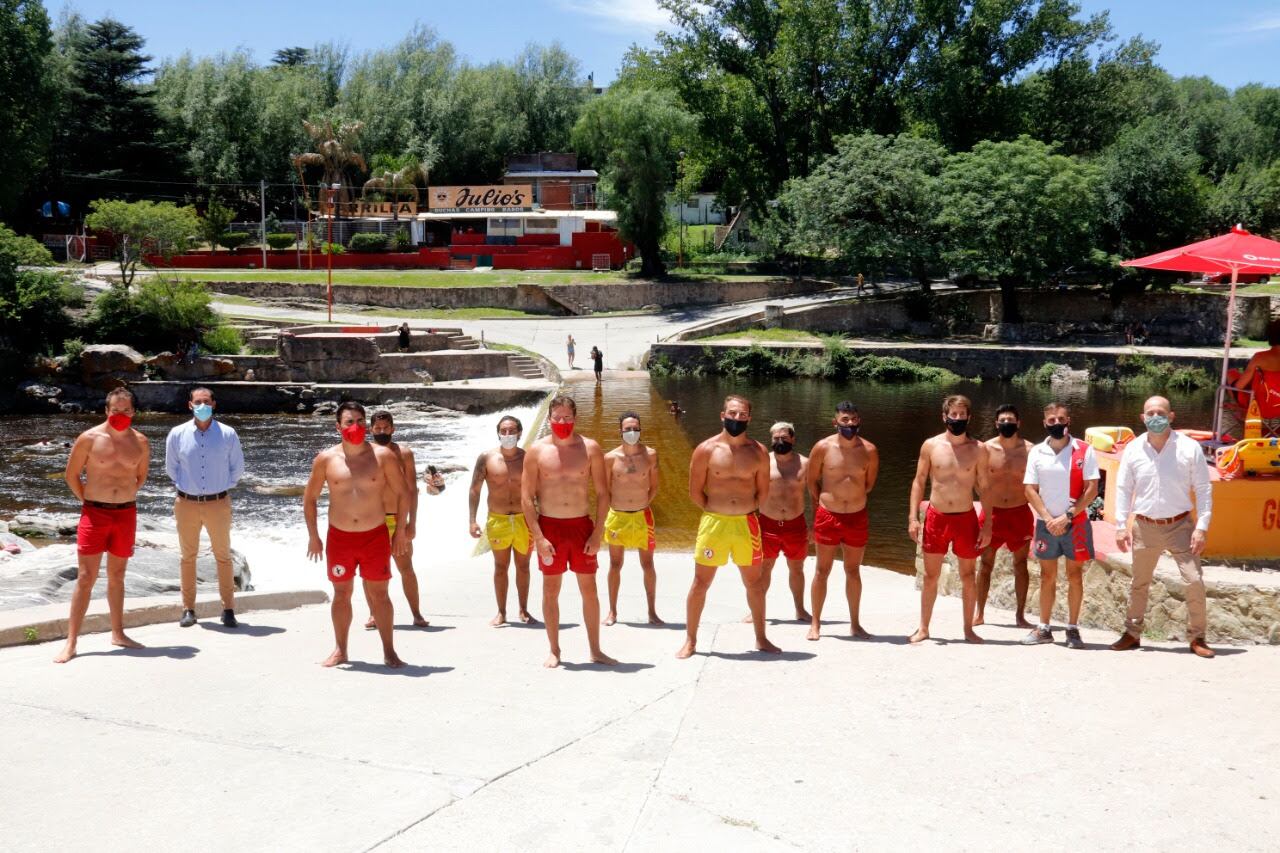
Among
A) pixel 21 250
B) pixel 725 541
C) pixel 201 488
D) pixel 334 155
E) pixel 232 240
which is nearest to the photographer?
pixel 725 541

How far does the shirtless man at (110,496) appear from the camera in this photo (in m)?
8.38

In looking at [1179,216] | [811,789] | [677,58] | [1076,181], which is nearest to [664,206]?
[677,58]

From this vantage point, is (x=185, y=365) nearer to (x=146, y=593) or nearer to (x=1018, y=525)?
(x=146, y=593)

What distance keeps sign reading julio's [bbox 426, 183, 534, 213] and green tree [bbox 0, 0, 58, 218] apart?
18.4 metres

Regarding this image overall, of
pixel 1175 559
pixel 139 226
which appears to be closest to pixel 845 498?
pixel 1175 559

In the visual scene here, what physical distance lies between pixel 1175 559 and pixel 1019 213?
39.7 m

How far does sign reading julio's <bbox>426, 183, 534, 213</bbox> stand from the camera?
59.9 meters

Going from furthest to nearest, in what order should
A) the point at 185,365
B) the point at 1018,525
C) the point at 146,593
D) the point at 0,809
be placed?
the point at 185,365 < the point at 146,593 < the point at 1018,525 < the point at 0,809

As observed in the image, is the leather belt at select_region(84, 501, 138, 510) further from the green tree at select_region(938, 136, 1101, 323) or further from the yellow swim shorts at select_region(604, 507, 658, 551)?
the green tree at select_region(938, 136, 1101, 323)

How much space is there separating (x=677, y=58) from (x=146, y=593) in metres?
49.1

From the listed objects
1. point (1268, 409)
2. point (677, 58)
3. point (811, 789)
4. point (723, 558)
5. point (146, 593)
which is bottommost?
point (146, 593)

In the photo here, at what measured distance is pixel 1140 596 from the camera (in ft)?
28.0

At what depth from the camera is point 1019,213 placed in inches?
1786

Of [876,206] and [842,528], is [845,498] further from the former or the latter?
[876,206]
